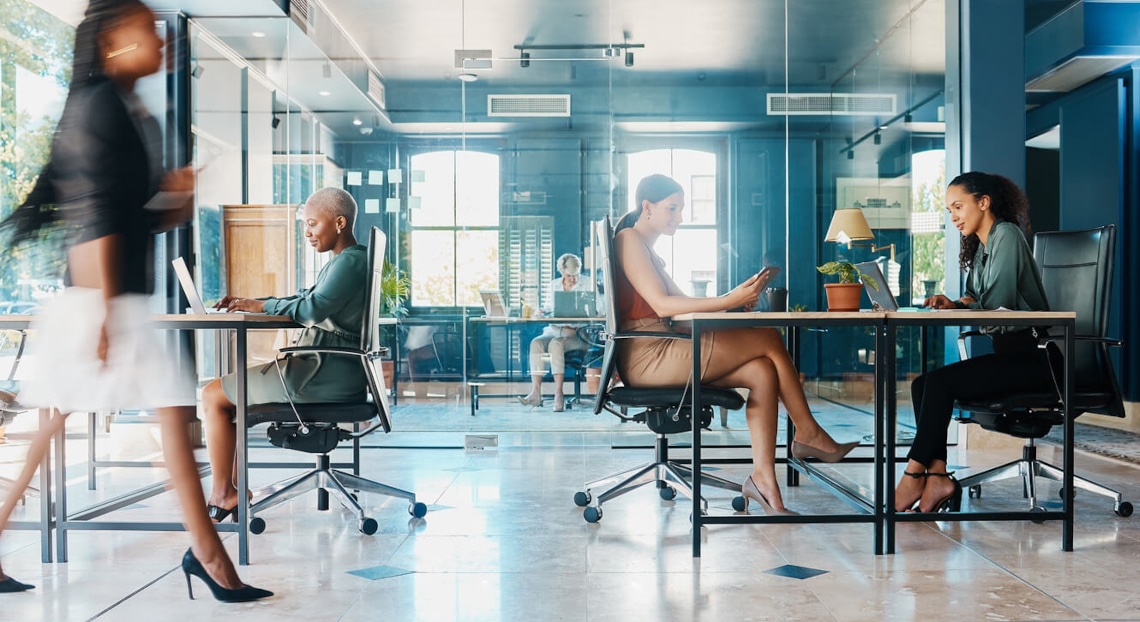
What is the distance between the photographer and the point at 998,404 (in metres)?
3.29

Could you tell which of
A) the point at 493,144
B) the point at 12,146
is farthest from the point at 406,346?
the point at 12,146

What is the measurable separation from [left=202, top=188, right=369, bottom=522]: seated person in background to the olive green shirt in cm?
231

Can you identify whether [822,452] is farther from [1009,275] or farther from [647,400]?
[1009,275]

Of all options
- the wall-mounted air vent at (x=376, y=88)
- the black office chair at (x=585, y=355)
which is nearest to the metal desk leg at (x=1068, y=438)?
the black office chair at (x=585, y=355)

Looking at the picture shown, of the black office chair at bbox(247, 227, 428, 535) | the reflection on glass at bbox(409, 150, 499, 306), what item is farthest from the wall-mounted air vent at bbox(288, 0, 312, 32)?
the black office chair at bbox(247, 227, 428, 535)

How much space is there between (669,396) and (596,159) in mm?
2654

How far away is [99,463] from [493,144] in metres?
A: 2.87

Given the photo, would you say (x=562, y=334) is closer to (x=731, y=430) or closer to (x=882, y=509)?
(x=731, y=430)

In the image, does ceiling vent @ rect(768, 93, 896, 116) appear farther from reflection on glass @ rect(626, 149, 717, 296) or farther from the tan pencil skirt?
the tan pencil skirt

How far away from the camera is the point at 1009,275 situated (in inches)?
130

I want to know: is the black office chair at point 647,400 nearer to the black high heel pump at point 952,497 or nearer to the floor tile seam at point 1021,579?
the black high heel pump at point 952,497

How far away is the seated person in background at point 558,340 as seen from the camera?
555 centimetres

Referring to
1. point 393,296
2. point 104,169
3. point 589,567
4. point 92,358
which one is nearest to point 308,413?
point 92,358

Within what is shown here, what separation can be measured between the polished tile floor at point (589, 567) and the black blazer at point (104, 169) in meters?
0.98
